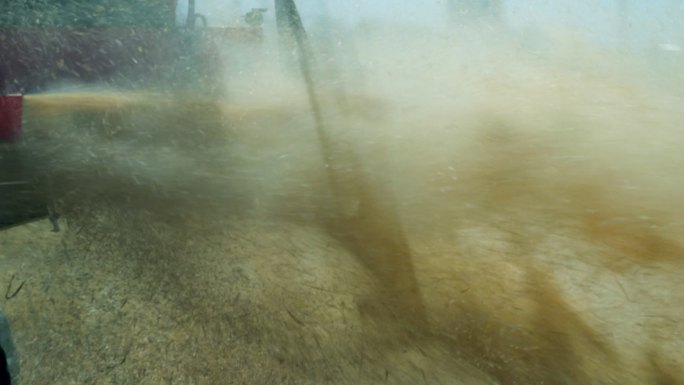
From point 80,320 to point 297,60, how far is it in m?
5.29

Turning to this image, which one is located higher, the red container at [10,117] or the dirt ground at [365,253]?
the red container at [10,117]

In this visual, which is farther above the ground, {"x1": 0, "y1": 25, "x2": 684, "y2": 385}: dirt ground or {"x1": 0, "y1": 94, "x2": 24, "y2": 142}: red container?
{"x1": 0, "y1": 94, "x2": 24, "y2": 142}: red container

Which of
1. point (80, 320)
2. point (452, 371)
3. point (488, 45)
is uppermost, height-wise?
point (488, 45)

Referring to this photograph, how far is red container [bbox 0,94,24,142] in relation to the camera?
429 cm

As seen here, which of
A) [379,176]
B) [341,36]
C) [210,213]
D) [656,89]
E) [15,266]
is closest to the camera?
[15,266]

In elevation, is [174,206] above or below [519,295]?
above

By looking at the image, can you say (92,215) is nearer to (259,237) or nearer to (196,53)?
(259,237)

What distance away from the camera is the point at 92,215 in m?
3.11

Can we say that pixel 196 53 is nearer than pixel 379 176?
No

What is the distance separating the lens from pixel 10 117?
433cm

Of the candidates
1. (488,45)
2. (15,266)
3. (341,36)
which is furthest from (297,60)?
(15,266)

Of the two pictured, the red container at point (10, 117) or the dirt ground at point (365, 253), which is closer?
the dirt ground at point (365, 253)

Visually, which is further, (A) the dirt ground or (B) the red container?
(B) the red container

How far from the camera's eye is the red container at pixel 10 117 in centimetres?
429
